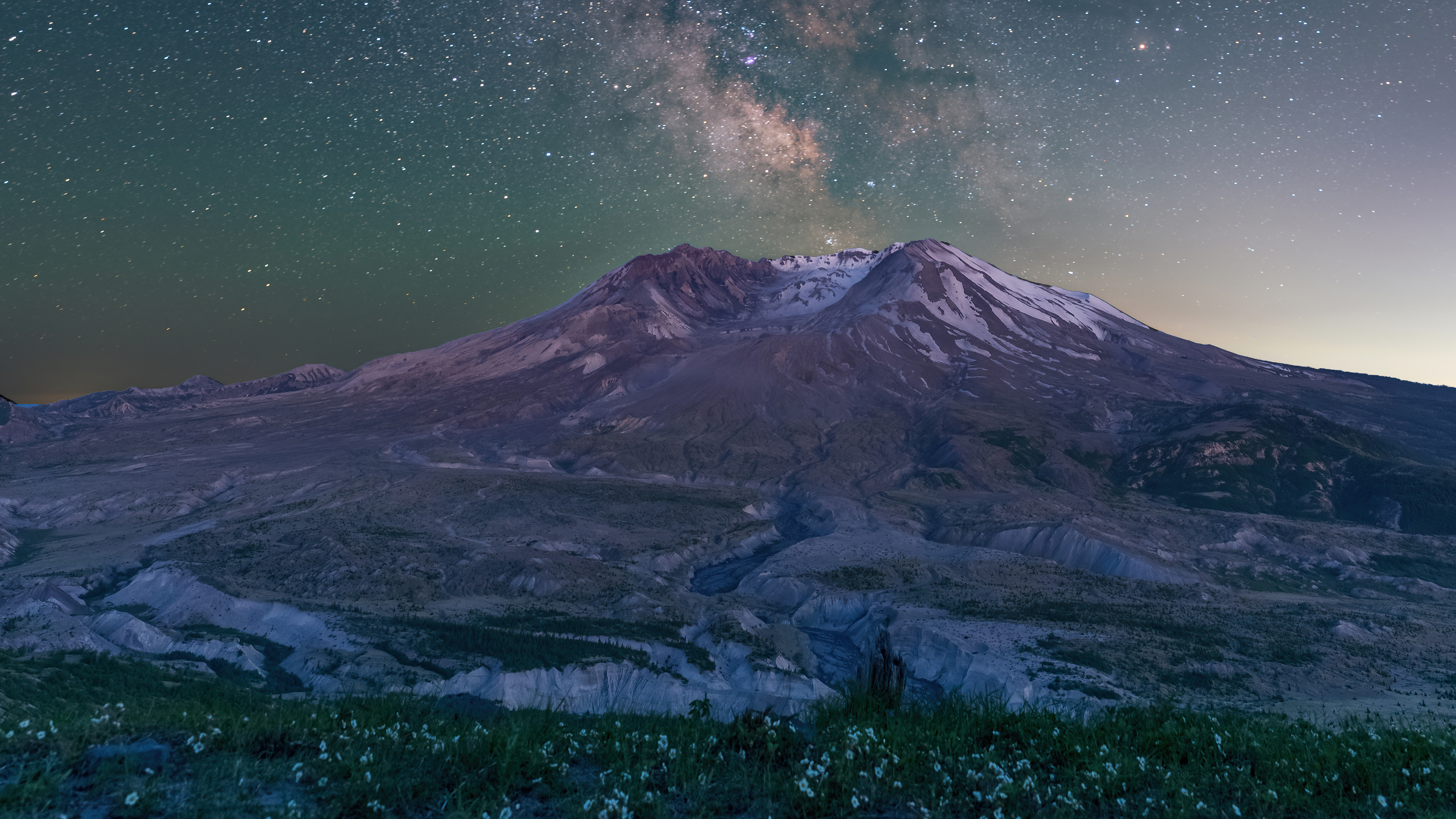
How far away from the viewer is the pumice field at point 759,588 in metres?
7.65

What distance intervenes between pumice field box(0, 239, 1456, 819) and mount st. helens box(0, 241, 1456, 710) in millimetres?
585

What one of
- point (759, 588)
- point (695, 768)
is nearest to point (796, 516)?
point (759, 588)

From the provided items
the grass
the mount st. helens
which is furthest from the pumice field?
the mount st. helens

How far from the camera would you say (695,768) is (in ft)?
25.6

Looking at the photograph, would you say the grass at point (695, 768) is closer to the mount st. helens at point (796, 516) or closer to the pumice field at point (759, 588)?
the pumice field at point (759, 588)

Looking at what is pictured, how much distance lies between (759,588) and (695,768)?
191 ft

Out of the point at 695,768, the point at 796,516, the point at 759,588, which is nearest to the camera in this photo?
the point at 695,768

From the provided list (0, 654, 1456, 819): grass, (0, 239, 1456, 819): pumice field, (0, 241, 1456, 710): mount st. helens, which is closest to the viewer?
(0, 654, 1456, 819): grass

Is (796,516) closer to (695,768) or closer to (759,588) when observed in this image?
(759,588)

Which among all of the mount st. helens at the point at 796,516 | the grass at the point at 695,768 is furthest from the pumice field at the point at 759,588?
the mount st. helens at the point at 796,516

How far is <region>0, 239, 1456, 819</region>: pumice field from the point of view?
765 cm

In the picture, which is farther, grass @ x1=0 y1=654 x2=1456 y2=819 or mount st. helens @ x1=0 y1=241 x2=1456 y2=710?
mount st. helens @ x1=0 y1=241 x2=1456 y2=710

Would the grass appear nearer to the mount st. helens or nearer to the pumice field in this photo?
the pumice field

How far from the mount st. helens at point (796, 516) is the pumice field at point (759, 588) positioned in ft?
1.92
